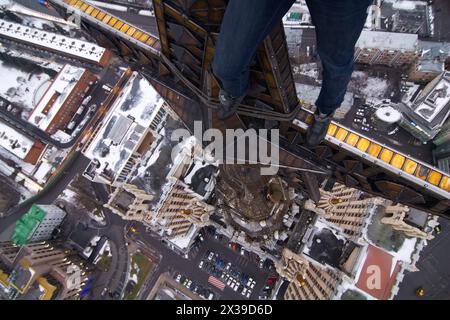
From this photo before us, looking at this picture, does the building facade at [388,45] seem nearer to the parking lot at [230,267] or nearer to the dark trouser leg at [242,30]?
the parking lot at [230,267]

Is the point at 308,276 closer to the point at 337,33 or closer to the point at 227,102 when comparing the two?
the point at 227,102

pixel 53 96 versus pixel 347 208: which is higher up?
pixel 347 208

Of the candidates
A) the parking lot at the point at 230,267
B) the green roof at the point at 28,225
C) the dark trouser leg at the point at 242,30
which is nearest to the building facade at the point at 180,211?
the parking lot at the point at 230,267

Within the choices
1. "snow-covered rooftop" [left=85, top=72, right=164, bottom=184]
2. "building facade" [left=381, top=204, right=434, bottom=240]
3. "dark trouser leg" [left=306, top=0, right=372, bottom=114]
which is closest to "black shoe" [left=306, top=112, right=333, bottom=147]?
"dark trouser leg" [left=306, top=0, right=372, bottom=114]

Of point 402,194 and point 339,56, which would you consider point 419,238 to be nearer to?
point 402,194

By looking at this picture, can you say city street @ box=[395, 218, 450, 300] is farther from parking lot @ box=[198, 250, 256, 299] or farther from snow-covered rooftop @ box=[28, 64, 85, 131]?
snow-covered rooftop @ box=[28, 64, 85, 131]

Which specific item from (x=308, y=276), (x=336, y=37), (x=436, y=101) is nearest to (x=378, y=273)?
(x=308, y=276)
